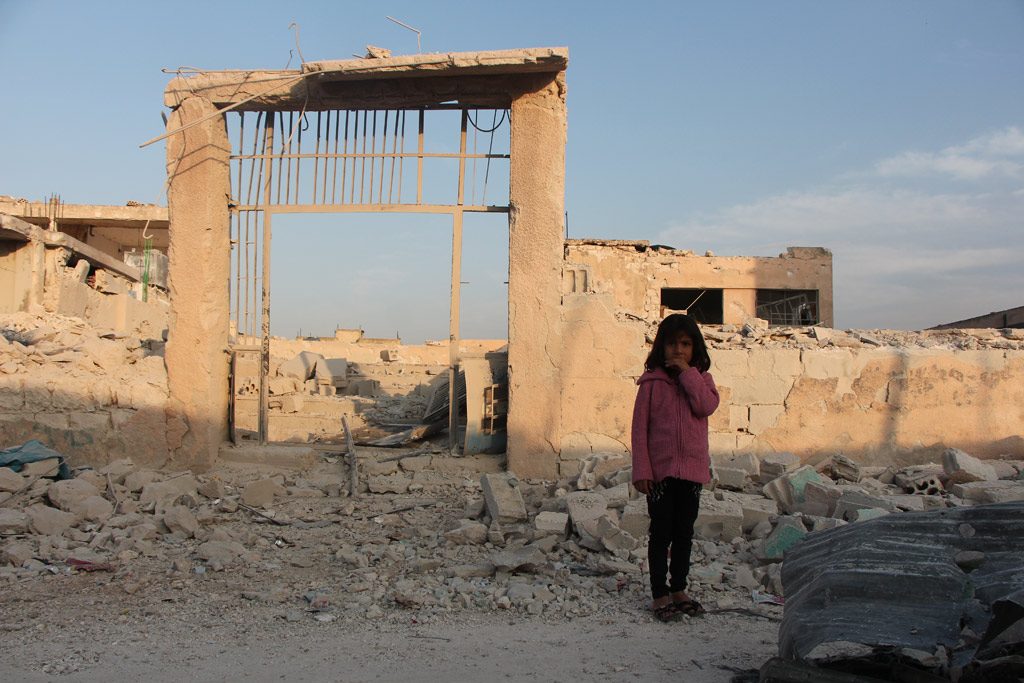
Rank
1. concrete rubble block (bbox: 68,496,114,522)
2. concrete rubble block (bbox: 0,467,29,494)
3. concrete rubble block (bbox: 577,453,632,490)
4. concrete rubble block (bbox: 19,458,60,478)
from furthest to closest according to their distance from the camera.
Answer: concrete rubble block (bbox: 577,453,632,490) < concrete rubble block (bbox: 19,458,60,478) < concrete rubble block (bbox: 0,467,29,494) < concrete rubble block (bbox: 68,496,114,522)

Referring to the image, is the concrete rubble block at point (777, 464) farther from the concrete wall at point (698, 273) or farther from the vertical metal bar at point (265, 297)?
the concrete wall at point (698, 273)

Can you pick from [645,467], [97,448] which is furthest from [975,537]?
[97,448]

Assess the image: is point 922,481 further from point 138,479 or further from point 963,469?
point 138,479

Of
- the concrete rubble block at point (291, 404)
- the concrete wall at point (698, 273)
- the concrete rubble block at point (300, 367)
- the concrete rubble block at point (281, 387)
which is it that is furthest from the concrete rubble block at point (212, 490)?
the concrete wall at point (698, 273)

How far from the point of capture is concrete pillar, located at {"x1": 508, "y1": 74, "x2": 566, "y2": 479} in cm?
614

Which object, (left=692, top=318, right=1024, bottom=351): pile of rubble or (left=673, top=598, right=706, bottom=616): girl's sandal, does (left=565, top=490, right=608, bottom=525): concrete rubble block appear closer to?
(left=673, top=598, right=706, bottom=616): girl's sandal

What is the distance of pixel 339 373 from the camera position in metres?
14.4

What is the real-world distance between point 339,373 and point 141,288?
6.99m

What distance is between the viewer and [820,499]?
4906mm

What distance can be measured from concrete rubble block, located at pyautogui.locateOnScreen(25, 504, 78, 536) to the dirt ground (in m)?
0.31

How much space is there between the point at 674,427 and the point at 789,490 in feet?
6.60

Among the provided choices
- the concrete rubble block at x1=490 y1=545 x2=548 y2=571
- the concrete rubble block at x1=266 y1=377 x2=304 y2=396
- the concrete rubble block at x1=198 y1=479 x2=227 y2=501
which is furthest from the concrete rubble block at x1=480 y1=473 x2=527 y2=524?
the concrete rubble block at x1=266 y1=377 x2=304 y2=396

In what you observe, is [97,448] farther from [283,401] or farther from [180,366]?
[283,401]

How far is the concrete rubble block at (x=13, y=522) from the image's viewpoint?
479 centimetres
